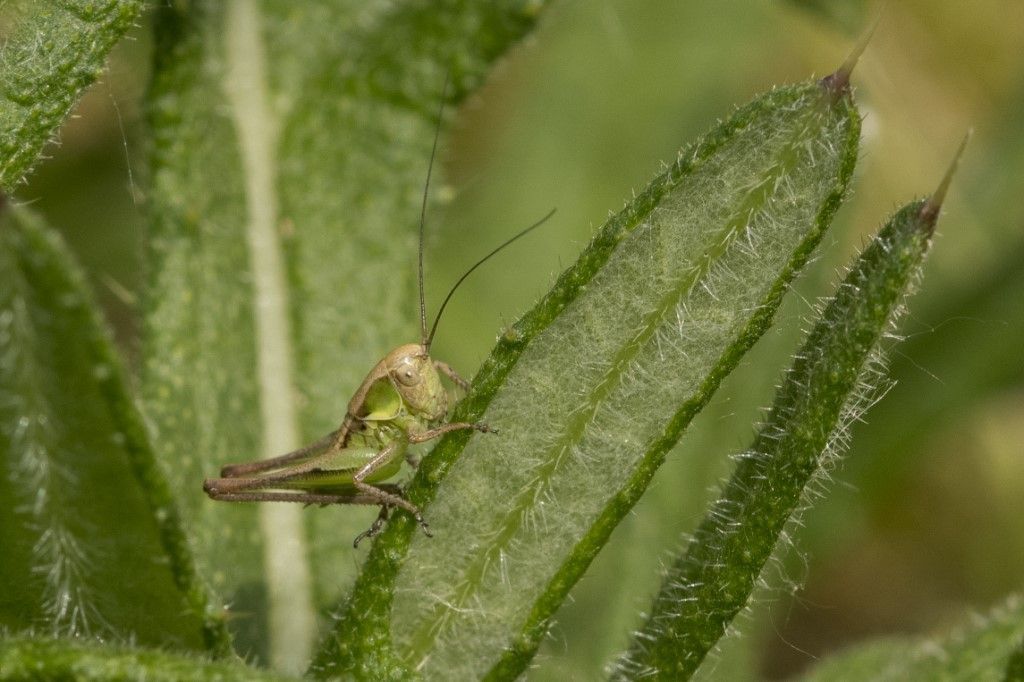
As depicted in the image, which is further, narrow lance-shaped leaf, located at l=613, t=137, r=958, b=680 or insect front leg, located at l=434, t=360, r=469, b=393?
insect front leg, located at l=434, t=360, r=469, b=393

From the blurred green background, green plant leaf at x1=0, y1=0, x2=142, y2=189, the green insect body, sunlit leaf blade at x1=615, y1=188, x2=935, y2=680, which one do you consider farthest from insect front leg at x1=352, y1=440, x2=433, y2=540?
the blurred green background

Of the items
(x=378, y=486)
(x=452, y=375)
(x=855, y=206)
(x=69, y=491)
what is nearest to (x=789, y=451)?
(x=378, y=486)

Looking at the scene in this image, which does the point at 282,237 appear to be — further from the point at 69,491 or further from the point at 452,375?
the point at 69,491

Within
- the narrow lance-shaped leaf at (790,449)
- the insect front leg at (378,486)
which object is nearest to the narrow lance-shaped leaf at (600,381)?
the narrow lance-shaped leaf at (790,449)

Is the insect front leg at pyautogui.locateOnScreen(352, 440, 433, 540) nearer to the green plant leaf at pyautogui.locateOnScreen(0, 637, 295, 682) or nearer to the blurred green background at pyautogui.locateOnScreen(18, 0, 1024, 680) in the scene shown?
the green plant leaf at pyautogui.locateOnScreen(0, 637, 295, 682)

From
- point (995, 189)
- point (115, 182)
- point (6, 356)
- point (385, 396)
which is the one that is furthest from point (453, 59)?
point (995, 189)

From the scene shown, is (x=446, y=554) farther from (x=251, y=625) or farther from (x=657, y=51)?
(x=657, y=51)
